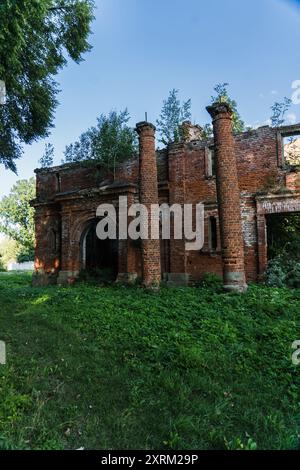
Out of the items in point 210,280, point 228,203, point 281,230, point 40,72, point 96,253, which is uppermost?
point 40,72

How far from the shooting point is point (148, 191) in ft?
37.1

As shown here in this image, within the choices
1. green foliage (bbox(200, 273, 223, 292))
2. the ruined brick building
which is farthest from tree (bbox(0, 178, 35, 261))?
green foliage (bbox(200, 273, 223, 292))

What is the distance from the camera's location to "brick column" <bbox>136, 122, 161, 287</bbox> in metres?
11.0

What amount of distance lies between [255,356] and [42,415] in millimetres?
3277

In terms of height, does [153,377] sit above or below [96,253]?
below

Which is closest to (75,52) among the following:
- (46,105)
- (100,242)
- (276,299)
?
(46,105)

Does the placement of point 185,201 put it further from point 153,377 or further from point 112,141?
point 153,377

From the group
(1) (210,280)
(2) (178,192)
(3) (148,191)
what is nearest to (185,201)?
(2) (178,192)

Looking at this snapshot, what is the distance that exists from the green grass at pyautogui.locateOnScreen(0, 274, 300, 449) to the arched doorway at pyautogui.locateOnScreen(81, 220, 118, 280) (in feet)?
23.8

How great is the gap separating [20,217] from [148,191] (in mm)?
38660

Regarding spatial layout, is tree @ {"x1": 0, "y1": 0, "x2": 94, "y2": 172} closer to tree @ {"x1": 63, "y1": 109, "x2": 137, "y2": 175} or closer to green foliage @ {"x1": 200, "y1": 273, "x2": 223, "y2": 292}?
tree @ {"x1": 63, "y1": 109, "x2": 137, "y2": 175}

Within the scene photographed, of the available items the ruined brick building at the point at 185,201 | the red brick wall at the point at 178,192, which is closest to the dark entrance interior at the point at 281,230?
the ruined brick building at the point at 185,201

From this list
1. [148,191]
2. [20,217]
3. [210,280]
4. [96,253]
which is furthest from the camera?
[20,217]

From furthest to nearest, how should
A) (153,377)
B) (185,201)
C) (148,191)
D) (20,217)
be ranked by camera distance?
(20,217) → (185,201) → (148,191) → (153,377)
